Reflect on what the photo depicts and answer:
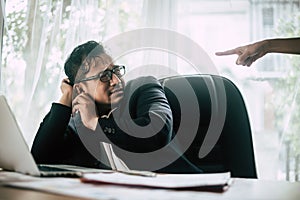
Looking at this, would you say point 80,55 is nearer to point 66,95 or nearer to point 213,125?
point 66,95

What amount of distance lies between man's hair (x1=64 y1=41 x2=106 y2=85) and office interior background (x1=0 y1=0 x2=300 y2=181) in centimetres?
44

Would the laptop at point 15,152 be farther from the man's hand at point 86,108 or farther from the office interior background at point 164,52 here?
the office interior background at point 164,52

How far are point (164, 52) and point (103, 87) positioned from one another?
1.98ft

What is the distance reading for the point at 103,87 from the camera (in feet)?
5.32

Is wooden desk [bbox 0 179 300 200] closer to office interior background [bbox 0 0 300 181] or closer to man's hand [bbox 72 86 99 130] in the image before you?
man's hand [bbox 72 86 99 130]

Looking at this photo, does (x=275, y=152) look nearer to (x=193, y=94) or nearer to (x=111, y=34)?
(x=193, y=94)

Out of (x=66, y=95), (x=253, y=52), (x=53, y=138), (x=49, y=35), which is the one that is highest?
(x=49, y=35)

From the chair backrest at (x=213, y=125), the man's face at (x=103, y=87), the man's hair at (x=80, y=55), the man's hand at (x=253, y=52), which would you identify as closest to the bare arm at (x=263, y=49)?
the man's hand at (x=253, y=52)

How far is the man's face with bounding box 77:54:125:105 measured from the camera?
162cm

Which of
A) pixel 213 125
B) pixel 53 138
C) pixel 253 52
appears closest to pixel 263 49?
pixel 253 52

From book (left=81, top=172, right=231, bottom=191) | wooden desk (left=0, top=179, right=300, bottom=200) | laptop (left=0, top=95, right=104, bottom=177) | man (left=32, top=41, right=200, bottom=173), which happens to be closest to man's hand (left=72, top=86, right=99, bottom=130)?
man (left=32, top=41, right=200, bottom=173)

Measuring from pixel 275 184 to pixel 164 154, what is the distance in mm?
532

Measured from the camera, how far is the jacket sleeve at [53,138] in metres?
Result: 1.57

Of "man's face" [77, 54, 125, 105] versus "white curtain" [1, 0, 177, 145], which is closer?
"man's face" [77, 54, 125, 105]
